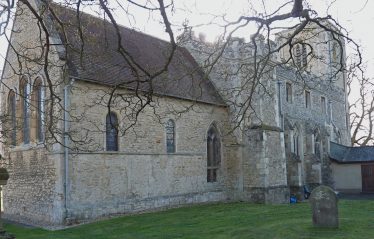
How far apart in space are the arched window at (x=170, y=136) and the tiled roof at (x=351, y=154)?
15.5m

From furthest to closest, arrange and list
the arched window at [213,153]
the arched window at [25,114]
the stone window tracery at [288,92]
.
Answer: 1. the stone window tracery at [288,92]
2. the arched window at [213,153]
3. the arched window at [25,114]

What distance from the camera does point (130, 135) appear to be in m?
18.1

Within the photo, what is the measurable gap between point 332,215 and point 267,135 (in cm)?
1097

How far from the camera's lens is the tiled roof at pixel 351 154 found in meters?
29.4

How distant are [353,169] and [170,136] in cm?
1599

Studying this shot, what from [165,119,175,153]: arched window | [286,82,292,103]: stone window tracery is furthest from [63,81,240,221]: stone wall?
[286,82,292,103]: stone window tracery

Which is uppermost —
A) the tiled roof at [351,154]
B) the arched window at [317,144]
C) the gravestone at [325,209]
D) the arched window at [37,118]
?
the arched window at [37,118]

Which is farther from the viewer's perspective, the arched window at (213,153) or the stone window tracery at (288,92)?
the stone window tracery at (288,92)

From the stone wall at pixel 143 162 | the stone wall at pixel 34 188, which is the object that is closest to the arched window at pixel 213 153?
the stone wall at pixel 143 162

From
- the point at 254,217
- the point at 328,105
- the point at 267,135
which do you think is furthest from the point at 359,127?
the point at 254,217

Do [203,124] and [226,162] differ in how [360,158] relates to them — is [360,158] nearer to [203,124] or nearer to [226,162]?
[226,162]

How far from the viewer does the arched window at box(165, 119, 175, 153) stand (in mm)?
20141

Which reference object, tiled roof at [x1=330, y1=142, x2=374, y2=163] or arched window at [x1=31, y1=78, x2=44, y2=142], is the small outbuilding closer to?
tiled roof at [x1=330, y1=142, x2=374, y2=163]

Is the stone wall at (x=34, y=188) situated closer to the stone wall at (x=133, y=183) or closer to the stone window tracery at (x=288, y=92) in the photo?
the stone wall at (x=133, y=183)
